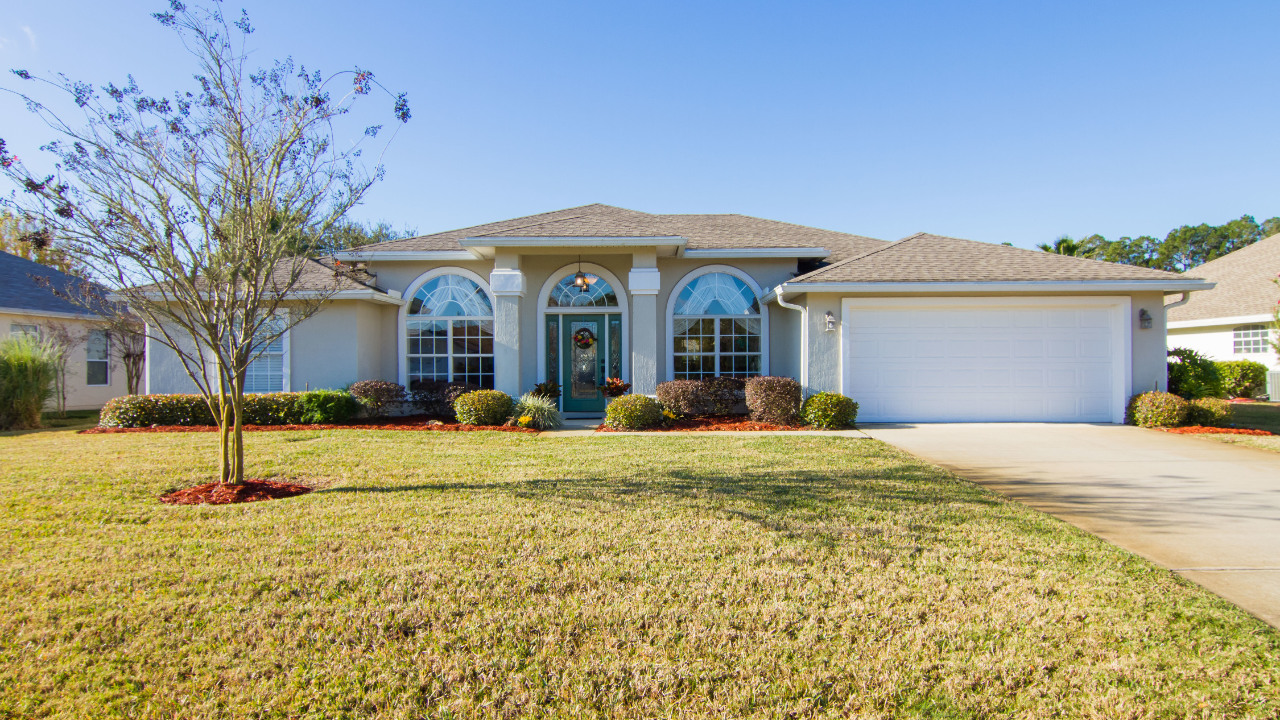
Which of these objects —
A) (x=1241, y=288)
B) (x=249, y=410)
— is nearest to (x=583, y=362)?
(x=249, y=410)

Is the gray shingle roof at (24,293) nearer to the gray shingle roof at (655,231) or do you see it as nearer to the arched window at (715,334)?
the gray shingle roof at (655,231)

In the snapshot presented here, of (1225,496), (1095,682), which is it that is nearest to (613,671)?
(1095,682)

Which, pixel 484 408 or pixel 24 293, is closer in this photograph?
pixel 484 408

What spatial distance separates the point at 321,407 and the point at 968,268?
12912mm

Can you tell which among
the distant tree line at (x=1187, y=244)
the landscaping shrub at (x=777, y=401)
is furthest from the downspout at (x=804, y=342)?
the distant tree line at (x=1187, y=244)

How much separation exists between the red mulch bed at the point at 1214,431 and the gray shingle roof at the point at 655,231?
278 inches

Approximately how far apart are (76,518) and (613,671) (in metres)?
5.34

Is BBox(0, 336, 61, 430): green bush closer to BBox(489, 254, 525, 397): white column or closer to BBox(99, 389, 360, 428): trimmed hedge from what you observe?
BBox(99, 389, 360, 428): trimmed hedge

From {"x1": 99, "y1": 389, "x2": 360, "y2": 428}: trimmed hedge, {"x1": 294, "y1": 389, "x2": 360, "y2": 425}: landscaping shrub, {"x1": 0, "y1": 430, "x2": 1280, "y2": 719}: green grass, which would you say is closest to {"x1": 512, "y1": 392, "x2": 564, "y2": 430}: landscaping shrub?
{"x1": 294, "y1": 389, "x2": 360, "y2": 425}: landscaping shrub

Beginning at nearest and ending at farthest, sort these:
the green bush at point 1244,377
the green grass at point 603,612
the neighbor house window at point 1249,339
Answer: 1. the green grass at point 603,612
2. the green bush at point 1244,377
3. the neighbor house window at point 1249,339

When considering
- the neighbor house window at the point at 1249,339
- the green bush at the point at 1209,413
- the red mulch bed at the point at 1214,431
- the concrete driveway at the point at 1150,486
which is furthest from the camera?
the neighbor house window at the point at 1249,339

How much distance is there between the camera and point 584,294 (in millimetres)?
13047

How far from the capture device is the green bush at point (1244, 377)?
1633 centimetres

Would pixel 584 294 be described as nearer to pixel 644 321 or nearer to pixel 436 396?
pixel 644 321
